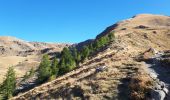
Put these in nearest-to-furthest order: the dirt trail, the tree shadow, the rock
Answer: the rock < the tree shadow < the dirt trail

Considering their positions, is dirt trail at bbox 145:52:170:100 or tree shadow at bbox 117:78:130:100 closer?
tree shadow at bbox 117:78:130:100

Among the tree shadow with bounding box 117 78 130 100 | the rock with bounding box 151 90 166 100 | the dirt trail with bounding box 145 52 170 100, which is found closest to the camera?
the rock with bounding box 151 90 166 100

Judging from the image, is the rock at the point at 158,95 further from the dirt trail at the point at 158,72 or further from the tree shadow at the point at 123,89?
the tree shadow at the point at 123,89

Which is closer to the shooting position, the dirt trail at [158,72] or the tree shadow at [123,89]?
the tree shadow at [123,89]

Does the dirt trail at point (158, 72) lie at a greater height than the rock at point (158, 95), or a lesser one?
greater

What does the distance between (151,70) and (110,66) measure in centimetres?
713

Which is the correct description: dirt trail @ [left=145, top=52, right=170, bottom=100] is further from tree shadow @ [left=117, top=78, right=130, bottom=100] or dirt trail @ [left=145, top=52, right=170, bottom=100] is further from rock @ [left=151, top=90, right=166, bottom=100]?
tree shadow @ [left=117, top=78, right=130, bottom=100]

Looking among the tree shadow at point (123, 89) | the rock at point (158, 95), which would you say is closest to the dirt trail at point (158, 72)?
the rock at point (158, 95)

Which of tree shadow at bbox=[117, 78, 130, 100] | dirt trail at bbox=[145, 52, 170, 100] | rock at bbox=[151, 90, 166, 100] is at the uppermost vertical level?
dirt trail at bbox=[145, 52, 170, 100]

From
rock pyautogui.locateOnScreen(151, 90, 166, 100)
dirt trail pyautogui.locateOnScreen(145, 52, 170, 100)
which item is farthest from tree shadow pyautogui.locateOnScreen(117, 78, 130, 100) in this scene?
dirt trail pyautogui.locateOnScreen(145, 52, 170, 100)

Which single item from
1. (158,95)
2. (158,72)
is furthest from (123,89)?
(158,72)

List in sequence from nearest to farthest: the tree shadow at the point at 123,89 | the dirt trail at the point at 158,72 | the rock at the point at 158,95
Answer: the rock at the point at 158,95 → the tree shadow at the point at 123,89 → the dirt trail at the point at 158,72

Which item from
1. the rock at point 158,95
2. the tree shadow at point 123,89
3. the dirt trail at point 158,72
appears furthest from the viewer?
the dirt trail at point 158,72

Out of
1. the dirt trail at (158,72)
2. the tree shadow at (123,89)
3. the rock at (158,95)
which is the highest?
the dirt trail at (158,72)
